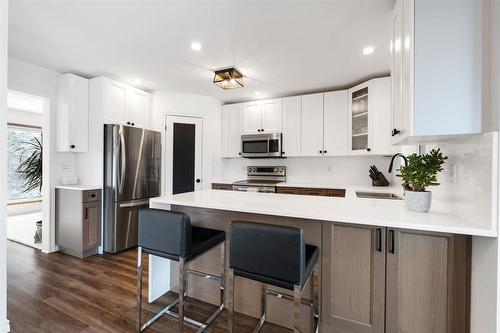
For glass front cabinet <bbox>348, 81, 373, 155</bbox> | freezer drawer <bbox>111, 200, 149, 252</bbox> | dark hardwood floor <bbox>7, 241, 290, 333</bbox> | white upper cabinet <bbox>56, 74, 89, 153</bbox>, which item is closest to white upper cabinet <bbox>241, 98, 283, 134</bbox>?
glass front cabinet <bbox>348, 81, 373, 155</bbox>

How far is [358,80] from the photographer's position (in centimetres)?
342

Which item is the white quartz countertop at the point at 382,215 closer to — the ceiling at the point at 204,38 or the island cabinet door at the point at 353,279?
the island cabinet door at the point at 353,279

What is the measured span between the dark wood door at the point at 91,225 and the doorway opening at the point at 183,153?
1.08 meters

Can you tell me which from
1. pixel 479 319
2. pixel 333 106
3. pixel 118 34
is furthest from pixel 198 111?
pixel 479 319

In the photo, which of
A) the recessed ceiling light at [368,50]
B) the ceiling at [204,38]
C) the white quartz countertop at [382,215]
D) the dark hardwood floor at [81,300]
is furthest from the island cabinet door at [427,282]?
the recessed ceiling light at [368,50]

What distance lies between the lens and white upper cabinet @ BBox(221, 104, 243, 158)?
4.45 metres

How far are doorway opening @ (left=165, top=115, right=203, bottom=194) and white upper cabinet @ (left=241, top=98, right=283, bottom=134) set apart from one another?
2.76ft

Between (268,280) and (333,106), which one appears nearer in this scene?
(268,280)

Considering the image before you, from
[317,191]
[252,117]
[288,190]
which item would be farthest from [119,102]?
[317,191]

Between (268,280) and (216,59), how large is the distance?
7.95 ft

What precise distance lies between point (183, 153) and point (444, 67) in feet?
12.1

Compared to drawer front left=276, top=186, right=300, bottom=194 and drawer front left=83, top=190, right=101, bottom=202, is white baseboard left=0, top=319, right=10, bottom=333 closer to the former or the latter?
drawer front left=83, top=190, right=101, bottom=202

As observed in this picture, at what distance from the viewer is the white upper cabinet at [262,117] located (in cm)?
414

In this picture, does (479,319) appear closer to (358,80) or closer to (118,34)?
A: (358,80)
